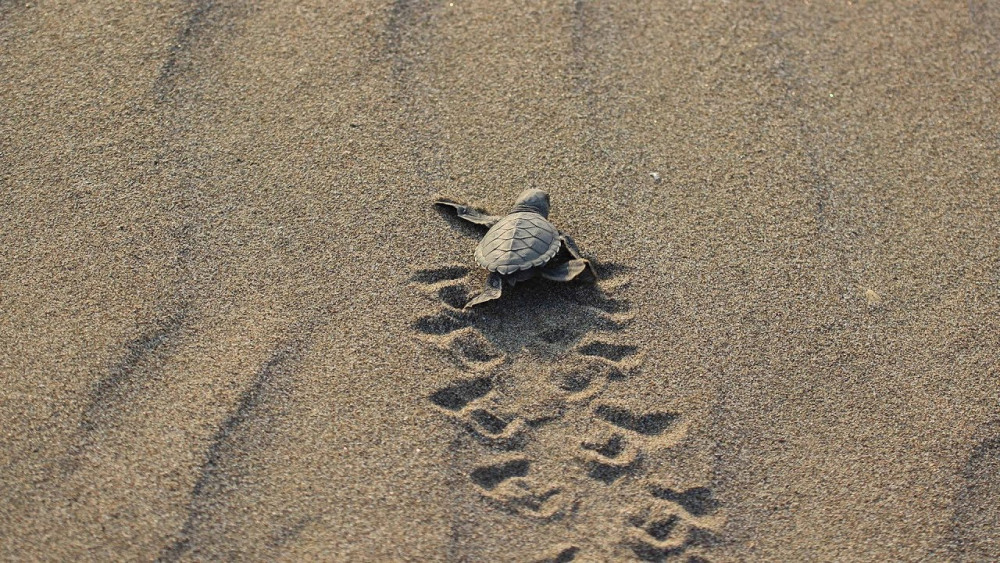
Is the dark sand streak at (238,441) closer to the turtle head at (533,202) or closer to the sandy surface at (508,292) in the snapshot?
the sandy surface at (508,292)

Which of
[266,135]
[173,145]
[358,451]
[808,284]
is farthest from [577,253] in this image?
[173,145]

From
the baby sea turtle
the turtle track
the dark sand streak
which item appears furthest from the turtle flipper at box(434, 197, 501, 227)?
the dark sand streak

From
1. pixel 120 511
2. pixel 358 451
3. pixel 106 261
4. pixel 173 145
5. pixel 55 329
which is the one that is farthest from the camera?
pixel 173 145

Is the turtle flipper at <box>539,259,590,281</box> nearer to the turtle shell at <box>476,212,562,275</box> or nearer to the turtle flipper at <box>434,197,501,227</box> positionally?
the turtle shell at <box>476,212,562,275</box>

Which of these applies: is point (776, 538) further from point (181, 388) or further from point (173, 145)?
point (173, 145)

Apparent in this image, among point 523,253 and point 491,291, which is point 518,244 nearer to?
point 523,253

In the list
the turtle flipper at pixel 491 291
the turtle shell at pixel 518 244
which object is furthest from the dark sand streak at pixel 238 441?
the turtle shell at pixel 518 244

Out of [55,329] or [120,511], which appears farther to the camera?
[55,329]
